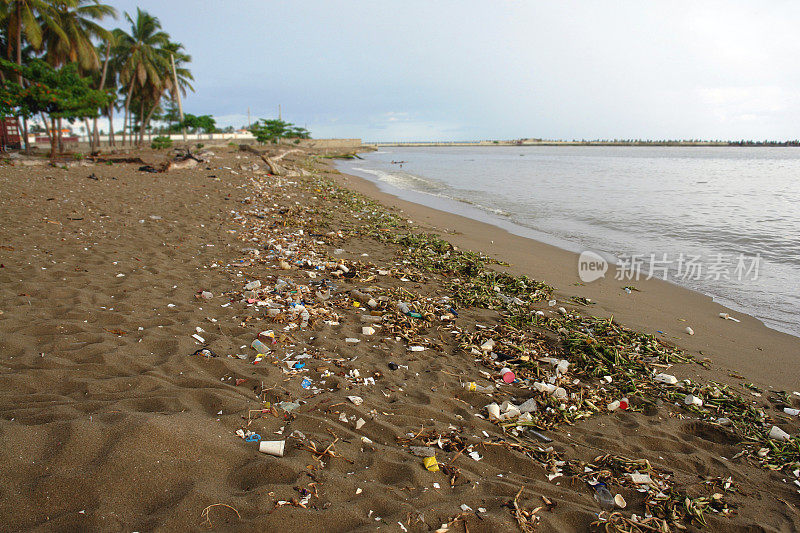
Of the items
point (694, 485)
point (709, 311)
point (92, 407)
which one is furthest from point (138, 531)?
point (709, 311)

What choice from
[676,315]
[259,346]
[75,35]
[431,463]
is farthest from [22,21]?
[676,315]

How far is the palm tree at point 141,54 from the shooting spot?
30641mm

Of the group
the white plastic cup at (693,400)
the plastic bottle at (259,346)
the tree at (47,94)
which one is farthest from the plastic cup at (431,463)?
the tree at (47,94)

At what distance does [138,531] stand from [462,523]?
1.45m

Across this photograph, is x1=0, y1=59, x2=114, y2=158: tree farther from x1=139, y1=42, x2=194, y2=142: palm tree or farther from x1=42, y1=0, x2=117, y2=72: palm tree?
x1=139, y1=42, x2=194, y2=142: palm tree

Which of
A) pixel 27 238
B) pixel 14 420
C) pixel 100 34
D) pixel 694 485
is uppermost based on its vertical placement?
pixel 100 34

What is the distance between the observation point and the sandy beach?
1942 mm

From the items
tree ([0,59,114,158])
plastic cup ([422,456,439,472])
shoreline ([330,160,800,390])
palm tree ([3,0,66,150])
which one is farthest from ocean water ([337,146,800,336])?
palm tree ([3,0,66,150])

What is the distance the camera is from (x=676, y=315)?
5395 mm

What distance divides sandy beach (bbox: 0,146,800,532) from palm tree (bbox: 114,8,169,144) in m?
32.4

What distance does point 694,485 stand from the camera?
242 centimetres

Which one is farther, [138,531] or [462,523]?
[462,523]

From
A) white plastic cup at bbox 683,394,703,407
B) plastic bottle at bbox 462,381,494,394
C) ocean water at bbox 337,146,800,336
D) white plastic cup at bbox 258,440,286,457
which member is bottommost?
white plastic cup at bbox 683,394,703,407

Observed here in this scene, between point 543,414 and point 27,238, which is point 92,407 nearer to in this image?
point 543,414
